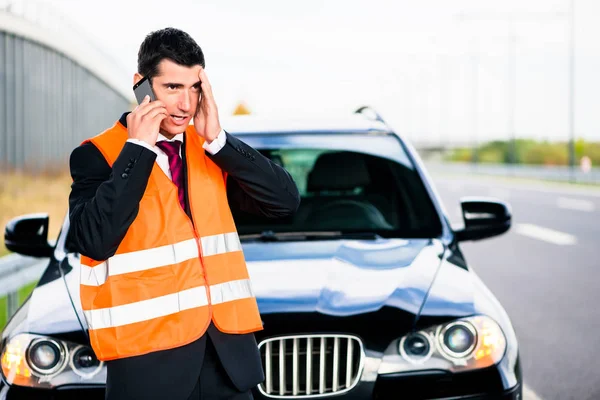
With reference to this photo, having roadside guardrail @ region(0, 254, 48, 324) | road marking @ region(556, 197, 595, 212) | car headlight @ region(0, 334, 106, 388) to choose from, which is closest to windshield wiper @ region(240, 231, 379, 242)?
car headlight @ region(0, 334, 106, 388)

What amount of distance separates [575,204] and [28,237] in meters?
22.5

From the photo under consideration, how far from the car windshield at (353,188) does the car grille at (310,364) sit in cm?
120

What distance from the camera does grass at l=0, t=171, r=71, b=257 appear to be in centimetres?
1782

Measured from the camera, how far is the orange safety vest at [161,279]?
2.27 meters

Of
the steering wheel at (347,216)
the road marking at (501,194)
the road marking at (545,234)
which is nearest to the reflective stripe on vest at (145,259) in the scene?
the steering wheel at (347,216)

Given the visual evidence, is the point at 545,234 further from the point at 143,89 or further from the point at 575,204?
the point at 143,89

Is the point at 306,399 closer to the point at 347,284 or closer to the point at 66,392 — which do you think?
the point at 347,284

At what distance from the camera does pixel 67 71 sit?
3831 cm

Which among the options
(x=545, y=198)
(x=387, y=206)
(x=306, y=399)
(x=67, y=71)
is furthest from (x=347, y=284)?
(x=67, y=71)

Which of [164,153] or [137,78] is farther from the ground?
[137,78]

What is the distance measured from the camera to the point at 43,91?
33500 mm

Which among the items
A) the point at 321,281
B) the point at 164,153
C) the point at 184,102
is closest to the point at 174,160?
the point at 164,153

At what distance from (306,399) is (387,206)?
89.9 inches

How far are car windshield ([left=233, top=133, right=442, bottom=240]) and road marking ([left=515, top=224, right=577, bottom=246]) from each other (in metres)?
10.5
